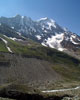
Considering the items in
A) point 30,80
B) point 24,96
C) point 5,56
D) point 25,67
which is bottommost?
point 24,96

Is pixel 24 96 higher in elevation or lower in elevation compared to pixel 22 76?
lower

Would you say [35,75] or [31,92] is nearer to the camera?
[31,92]

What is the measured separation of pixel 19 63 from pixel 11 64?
8.14m

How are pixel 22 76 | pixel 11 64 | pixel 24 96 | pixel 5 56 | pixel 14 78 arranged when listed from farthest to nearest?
pixel 5 56 → pixel 11 64 → pixel 22 76 → pixel 14 78 → pixel 24 96

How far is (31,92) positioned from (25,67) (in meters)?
74.5

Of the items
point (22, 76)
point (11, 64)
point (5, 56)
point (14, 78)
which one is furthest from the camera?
point (5, 56)

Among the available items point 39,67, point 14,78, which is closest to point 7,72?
point 14,78

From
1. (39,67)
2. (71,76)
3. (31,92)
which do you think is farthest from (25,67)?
(31,92)

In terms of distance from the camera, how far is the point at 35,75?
398ft

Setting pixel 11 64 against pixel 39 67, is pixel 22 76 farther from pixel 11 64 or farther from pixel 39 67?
pixel 39 67

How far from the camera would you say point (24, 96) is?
49906mm

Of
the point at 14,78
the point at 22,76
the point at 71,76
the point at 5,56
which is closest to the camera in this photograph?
the point at 14,78

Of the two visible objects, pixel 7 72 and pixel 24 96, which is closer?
pixel 24 96

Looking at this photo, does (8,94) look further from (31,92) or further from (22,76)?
(22,76)
